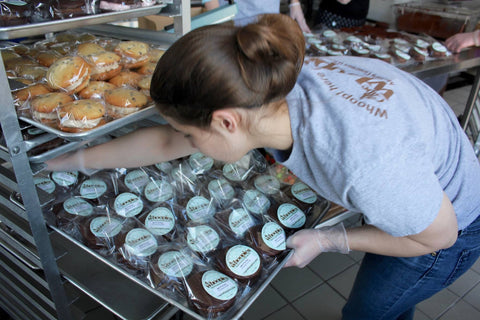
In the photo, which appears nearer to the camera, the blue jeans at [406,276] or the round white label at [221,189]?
the blue jeans at [406,276]

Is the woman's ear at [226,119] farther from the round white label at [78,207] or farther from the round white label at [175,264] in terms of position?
the round white label at [78,207]

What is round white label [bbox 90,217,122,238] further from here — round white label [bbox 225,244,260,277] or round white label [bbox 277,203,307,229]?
round white label [bbox 277,203,307,229]

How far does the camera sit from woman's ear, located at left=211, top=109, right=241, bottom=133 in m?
0.77

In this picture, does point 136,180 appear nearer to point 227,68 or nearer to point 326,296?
point 227,68

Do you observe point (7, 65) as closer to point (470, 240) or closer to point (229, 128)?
point (229, 128)

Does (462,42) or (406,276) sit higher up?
(462,42)

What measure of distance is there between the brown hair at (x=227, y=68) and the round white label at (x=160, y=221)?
445 mm

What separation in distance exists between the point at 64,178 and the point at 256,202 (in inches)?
26.0

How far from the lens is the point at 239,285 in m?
0.98

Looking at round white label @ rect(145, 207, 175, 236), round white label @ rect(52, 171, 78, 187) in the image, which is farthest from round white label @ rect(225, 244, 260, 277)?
round white label @ rect(52, 171, 78, 187)

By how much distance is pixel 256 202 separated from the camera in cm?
123

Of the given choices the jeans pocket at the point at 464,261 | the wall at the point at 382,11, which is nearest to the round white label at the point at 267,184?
the jeans pocket at the point at 464,261

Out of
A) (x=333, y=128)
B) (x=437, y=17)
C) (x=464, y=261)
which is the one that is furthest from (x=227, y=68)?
(x=437, y=17)

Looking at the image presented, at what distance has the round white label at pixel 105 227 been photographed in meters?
1.06
